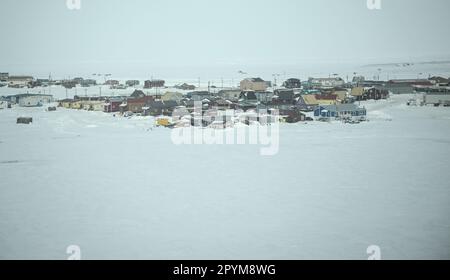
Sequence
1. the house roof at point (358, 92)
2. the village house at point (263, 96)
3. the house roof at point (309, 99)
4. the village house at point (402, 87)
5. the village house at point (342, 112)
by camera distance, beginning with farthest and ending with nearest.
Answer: the village house at point (402, 87), the house roof at point (358, 92), the village house at point (263, 96), the house roof at point (309, 99), the village house at point (342, 112)

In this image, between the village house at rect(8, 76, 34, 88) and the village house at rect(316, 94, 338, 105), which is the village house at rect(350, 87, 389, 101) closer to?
the village house at rect(316, 94, 338, 105)

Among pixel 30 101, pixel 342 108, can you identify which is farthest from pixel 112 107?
pixel 342 108

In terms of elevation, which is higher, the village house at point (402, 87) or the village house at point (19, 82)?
the village house at point (19, 82)

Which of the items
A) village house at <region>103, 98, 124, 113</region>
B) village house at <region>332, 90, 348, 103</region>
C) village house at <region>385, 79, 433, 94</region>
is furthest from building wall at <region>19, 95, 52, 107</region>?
village house at <region>385, 79, 433, 94</region>

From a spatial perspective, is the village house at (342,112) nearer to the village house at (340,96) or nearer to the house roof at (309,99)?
the house roof at (309,99)

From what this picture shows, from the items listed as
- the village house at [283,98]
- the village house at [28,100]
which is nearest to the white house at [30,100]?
the village house at [28,100]

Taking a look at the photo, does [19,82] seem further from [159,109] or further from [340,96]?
[340,96]
